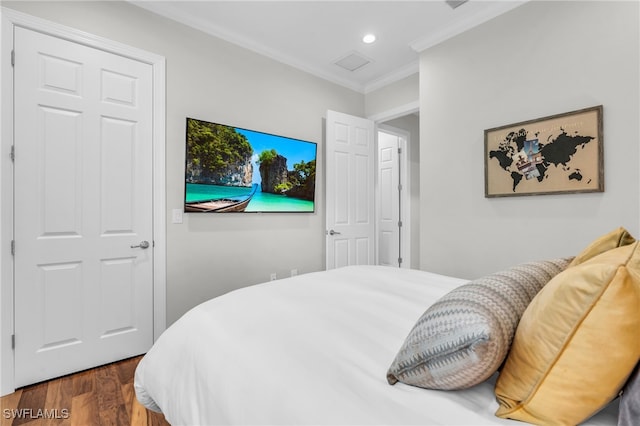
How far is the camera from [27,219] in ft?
6.73

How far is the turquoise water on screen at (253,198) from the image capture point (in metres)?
2.77

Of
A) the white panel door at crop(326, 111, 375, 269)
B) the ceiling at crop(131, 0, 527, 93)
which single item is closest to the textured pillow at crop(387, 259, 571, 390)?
the ceiling at crop(131, 0, 527, 93)

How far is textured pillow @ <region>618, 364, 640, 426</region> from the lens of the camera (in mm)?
599

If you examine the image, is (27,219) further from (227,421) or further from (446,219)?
(446,219)

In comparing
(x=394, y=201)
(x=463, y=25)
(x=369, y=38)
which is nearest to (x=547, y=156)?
(x=463, y=25)

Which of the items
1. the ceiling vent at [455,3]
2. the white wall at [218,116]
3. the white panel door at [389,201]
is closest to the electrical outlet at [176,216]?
the white wall at [218,116]

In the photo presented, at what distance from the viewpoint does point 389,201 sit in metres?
5.18

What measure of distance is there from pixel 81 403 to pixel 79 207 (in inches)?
51.0

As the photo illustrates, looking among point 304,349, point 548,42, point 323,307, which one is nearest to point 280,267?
point 323,307

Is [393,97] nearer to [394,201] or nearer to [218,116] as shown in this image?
[394,201]

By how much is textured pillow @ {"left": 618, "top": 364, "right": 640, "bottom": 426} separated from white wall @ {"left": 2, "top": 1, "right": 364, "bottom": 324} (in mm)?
2795

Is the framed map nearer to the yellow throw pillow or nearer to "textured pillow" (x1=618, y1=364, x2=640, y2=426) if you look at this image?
the yellow throw pillow

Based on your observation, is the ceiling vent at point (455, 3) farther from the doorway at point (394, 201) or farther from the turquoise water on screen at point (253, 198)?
the turquoise water on screen at point (253, 198)

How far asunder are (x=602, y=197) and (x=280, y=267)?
2.78 meters
